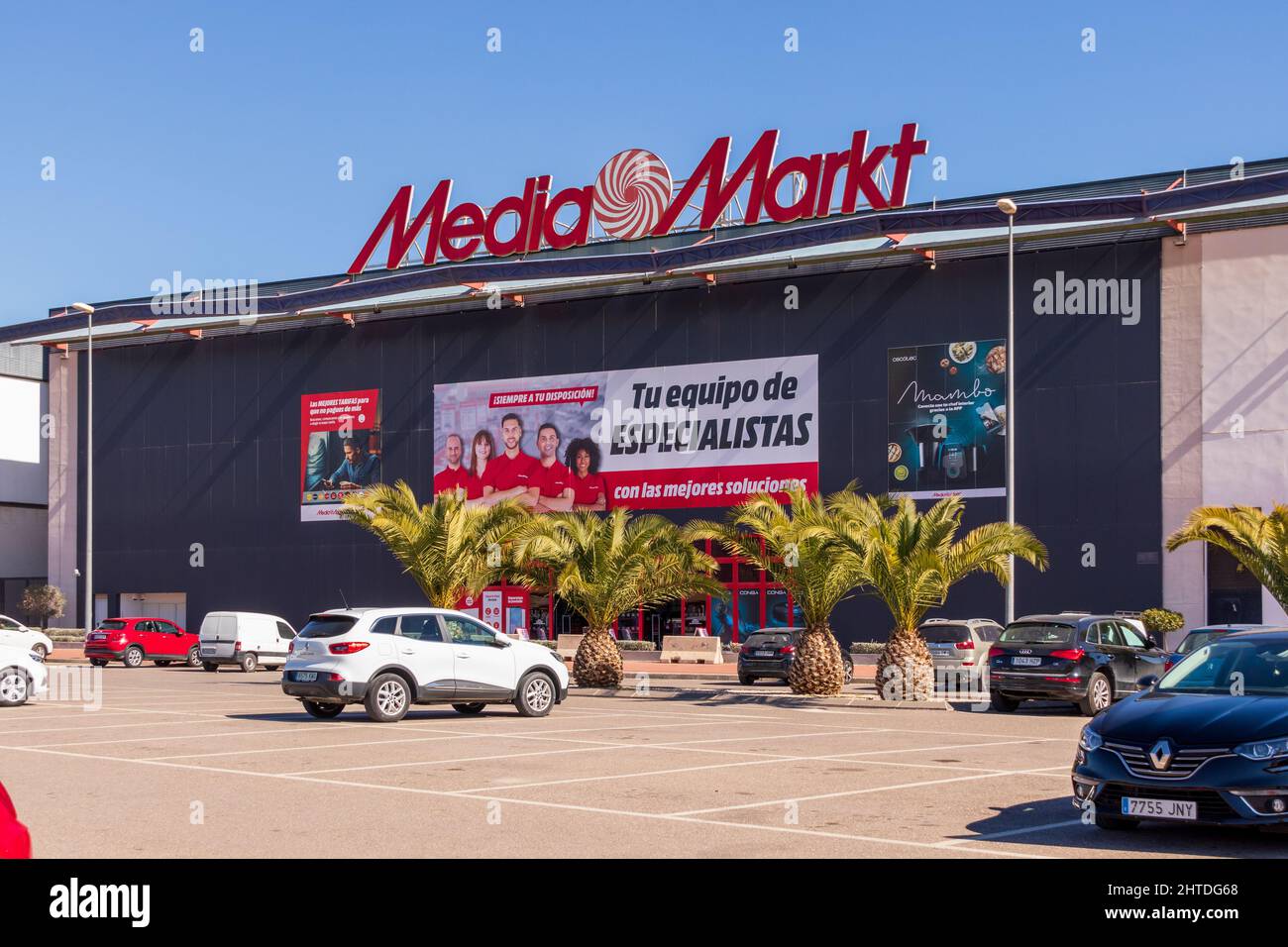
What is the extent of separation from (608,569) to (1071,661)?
41.7 feet

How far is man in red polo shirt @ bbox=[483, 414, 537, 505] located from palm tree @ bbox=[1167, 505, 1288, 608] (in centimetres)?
A: 2582

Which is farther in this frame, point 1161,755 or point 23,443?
point 23,443

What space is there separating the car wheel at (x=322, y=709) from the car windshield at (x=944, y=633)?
1390 cm

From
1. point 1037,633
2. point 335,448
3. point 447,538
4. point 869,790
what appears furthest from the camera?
point 335,448

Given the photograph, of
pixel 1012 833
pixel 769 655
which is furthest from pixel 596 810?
pixel 769 655

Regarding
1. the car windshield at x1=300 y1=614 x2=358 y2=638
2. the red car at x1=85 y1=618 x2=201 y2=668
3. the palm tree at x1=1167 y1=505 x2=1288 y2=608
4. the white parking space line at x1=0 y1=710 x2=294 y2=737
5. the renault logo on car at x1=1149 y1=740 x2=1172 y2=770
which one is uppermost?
the palm tree at x1=1167 y1=505 x2=1288 y2=608

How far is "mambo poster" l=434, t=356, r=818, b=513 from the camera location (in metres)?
47.6

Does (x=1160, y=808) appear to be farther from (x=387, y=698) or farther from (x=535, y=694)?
(x=535, y=694)

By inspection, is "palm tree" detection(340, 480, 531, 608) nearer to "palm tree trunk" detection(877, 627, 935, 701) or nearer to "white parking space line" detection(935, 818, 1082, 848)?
"palm tree trunk" detection(877, 627, 935, 701)

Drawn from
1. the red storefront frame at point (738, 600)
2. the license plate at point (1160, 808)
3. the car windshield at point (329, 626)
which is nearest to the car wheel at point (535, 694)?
the car windshield at point (329, 626)

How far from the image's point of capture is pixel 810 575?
30.2 metres

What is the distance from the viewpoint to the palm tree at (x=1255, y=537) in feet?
91.6

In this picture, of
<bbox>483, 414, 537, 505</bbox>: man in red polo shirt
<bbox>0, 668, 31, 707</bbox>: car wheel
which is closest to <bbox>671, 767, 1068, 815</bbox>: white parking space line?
<bbox>0, 668, 31, 707</bbox>: car wheel

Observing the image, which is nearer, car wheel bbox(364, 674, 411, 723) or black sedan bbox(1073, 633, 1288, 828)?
black sedan bbox(1073, 633, 1288, 828)
